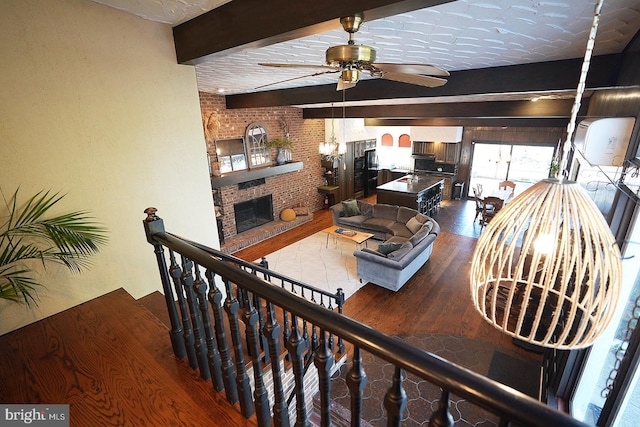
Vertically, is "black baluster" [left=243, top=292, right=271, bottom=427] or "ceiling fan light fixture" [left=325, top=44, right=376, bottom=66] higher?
"ceiling fan light fixture" [left=325, top=44, right=376, bottom=66]

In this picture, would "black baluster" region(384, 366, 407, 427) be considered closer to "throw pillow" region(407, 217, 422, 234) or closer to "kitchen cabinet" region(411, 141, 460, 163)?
"throw pillow" region(407, 217, 422, 234)

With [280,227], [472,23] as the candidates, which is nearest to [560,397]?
[472,23]

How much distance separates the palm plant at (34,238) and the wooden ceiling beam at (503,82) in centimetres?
315

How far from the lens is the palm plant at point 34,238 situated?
1.83 metres

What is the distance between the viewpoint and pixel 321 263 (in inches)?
242

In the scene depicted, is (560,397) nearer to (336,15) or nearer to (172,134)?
(336,15)

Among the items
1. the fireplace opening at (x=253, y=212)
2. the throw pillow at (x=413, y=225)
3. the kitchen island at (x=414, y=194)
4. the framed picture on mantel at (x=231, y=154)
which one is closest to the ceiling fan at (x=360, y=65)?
the throw pillow at (x=413, y=225)

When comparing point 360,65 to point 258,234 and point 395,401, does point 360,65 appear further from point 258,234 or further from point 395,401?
point 258,234

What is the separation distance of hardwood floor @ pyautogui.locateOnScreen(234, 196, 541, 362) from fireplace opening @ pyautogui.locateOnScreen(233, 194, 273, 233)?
0.79 metres

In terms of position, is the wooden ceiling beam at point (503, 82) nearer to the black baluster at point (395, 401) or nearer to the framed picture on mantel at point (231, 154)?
the black baluster at point (395, 401)

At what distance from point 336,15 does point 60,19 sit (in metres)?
1.77

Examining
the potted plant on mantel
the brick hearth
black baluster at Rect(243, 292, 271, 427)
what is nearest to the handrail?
black baluster at Rect(243, 292, 271, 427)

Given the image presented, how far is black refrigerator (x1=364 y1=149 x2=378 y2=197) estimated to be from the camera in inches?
433

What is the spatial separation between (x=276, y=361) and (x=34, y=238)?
6.47 ft
